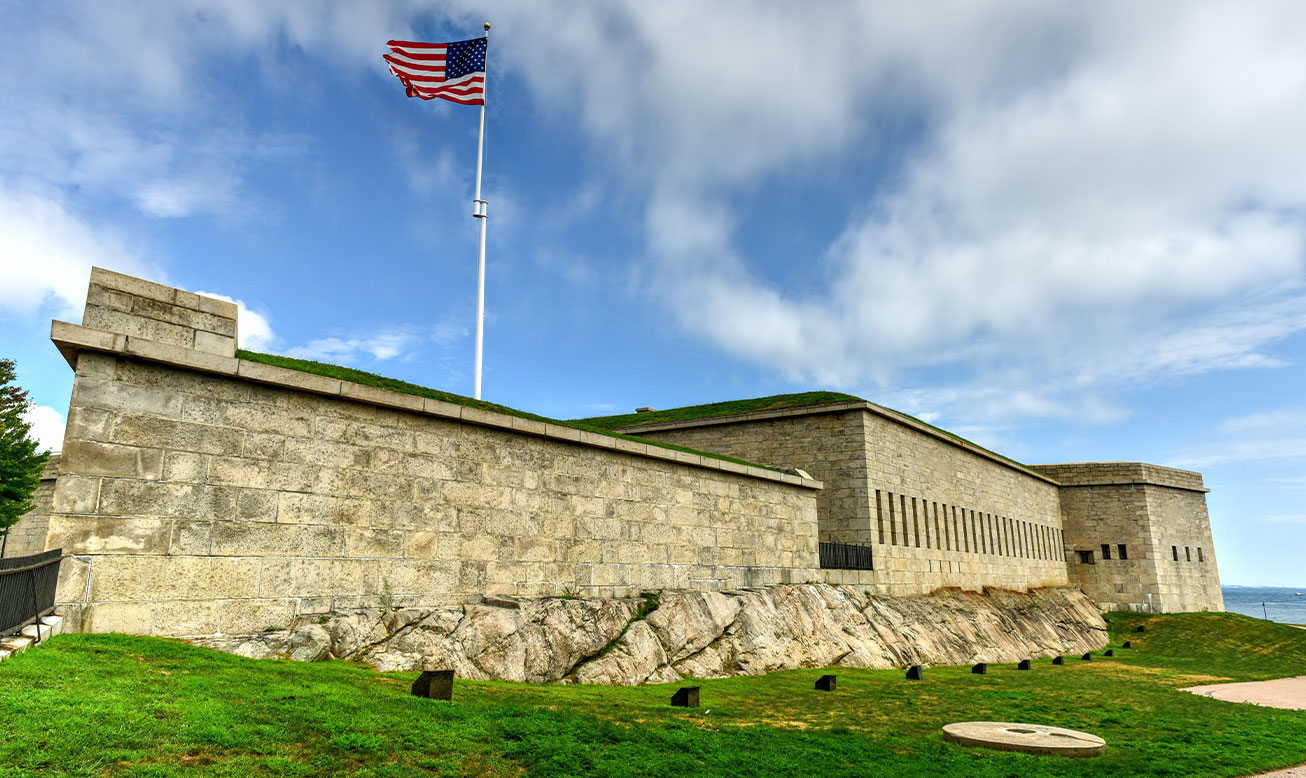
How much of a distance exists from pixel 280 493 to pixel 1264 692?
2020cm

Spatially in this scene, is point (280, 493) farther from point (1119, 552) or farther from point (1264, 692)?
point (1119, 552)

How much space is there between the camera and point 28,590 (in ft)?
24.1

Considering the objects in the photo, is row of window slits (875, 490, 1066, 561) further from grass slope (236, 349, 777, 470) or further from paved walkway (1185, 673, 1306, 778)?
grass slope (236, 349, 777, 470)

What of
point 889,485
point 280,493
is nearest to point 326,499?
point 280,493

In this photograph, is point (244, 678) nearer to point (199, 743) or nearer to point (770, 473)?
point (199, 743)

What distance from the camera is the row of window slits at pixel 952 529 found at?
923 inches

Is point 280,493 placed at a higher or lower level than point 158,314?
lower

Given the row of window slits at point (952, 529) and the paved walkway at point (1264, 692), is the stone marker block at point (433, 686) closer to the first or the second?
the paved walkway at point (1264, 692)

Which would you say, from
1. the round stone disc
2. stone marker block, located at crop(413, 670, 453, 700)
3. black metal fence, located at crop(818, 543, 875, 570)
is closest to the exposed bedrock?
black metal fence, located at crop(818, 543, 875, 570)

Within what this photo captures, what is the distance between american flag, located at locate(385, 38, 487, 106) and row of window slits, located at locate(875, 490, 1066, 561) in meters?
16.5

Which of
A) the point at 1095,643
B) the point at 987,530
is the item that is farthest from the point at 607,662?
the point at 1095,643

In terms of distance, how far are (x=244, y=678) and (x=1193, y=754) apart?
412 inches

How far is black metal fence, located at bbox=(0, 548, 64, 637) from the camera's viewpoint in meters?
6.77

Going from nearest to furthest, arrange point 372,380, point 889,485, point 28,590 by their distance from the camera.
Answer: point 28,590, point 372,380, point 889,485
